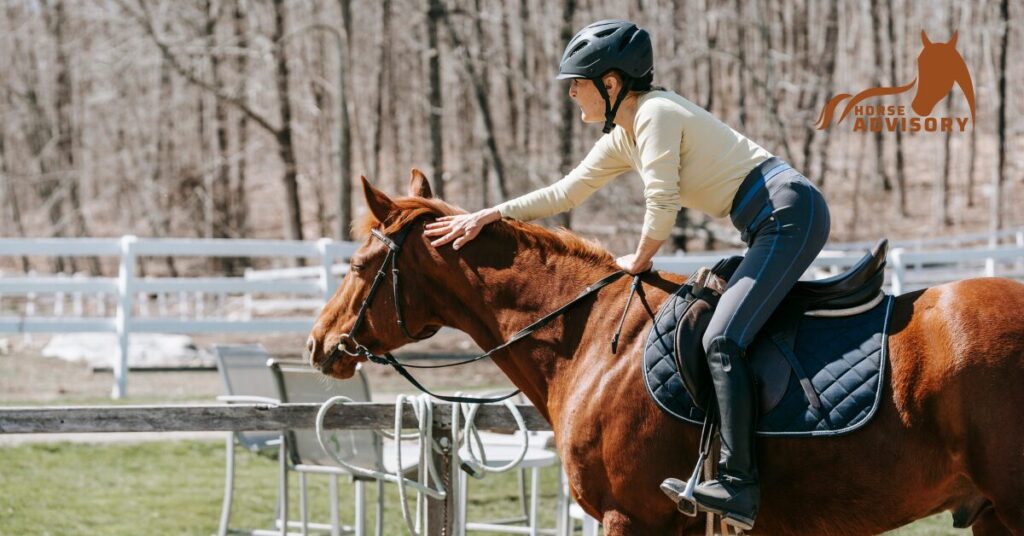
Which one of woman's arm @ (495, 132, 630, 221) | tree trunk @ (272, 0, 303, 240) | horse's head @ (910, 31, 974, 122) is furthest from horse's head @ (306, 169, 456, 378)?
tree trunk @ (272, 0, 303, 240)

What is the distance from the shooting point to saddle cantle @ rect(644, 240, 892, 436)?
3682 mm

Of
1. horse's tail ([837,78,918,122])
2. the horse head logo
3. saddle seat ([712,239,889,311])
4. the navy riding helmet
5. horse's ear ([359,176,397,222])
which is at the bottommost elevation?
saddle seat ([712,239,889,311])

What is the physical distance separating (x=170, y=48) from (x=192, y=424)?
747 inches

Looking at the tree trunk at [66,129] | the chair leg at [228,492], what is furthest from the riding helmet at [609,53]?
the tree trunk at [66,129]

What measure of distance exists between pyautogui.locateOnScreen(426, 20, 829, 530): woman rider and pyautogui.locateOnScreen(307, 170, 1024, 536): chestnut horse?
0.14 meters

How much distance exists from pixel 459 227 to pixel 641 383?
3.05ft

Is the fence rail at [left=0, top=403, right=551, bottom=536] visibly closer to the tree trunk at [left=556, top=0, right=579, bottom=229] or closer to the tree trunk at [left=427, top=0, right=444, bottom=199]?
the tree trunk at [left=427, top=0, right=444, bottom=199]

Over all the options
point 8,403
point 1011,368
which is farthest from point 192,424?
point 8,403

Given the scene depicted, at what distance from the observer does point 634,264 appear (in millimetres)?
4113

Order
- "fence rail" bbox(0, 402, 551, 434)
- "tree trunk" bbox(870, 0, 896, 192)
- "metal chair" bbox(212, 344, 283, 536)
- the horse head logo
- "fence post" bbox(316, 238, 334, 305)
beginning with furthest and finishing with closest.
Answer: "tree trunk" bbox(870, 0, 896, 192), the horse head logo, "fence post" bbox(316, 238, 334, 305), "metal chair" bbox(212, 344, 283, 536), "fence rail" bbox(0, 402, 551, 434)

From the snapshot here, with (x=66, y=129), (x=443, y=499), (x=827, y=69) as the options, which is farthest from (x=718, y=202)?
(x=66, y=129)

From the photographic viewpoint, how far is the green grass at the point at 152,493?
24.2 ft

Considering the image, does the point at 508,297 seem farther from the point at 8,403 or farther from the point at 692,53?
the point at 692,53

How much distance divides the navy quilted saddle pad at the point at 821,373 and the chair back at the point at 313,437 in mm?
2373
